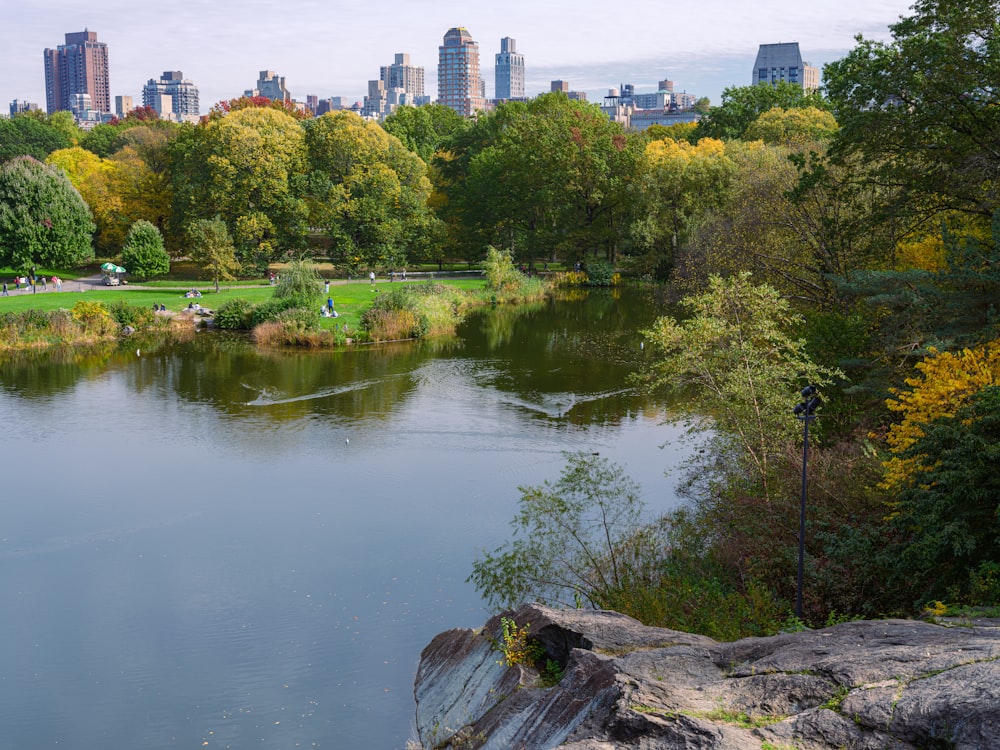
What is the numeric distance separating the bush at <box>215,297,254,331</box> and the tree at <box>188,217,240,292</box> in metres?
8.49

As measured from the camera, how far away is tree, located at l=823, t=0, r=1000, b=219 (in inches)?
883

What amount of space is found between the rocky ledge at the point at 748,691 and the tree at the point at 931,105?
16358mm

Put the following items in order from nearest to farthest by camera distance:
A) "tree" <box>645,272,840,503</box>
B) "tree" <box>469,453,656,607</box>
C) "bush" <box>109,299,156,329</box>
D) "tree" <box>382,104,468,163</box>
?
"tree" <box>469,453,656,607</box>, "tree" <box>645,272,840,503</box>, "bush" <box>109,299,156,329</box>, "tree" <box>382,104,468,163</box>

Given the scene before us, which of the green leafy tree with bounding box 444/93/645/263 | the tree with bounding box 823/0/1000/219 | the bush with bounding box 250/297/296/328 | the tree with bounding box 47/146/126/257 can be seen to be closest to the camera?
the tree with bounding box 823/0/1000/219

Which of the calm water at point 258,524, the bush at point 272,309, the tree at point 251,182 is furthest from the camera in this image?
the tree at point 251,182

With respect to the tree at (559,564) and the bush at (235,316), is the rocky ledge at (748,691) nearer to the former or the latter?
the tree at (559,564)

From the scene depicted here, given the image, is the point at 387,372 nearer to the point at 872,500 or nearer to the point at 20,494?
the point at 20,494

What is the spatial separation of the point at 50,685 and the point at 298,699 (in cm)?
432

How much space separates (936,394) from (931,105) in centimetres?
1091

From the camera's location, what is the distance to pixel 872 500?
658 inches

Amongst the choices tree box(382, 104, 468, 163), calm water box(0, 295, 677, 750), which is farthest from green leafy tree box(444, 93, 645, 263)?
calm water box(0, 295, 677, 750)

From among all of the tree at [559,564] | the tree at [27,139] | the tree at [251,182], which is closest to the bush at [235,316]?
the tree at [251,182]

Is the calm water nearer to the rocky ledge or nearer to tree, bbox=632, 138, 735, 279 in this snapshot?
the rocky ledge

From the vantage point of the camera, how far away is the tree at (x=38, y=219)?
5684 centimetres
